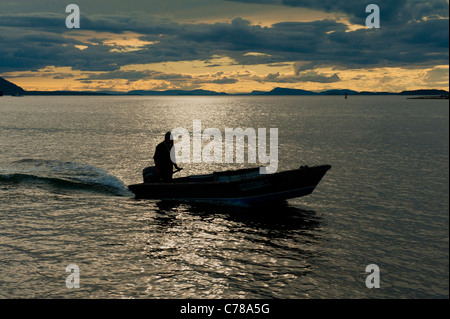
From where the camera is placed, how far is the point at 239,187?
19844 mm

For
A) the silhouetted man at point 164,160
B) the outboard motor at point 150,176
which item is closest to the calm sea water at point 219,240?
the outboard motor at point 150,176

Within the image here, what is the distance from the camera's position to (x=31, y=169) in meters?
28.4

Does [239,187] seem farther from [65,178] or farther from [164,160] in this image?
[65,178]

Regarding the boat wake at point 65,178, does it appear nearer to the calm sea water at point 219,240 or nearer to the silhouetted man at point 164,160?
the calm sea water at point 219,240

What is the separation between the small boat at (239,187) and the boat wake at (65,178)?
10.0 feet

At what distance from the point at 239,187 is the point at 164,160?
4201 millimetres

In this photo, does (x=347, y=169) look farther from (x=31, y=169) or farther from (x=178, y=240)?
(x=31, y=169)

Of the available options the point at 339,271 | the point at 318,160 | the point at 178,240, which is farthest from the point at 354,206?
the point at 318,160

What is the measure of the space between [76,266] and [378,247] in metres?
10.5

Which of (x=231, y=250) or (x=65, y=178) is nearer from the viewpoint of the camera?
(x=231, y=250)

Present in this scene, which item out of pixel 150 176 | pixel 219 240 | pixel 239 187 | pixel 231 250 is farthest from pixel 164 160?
pixel 231 250

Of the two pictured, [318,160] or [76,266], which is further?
[318,160]

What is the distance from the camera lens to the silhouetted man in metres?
20.4
